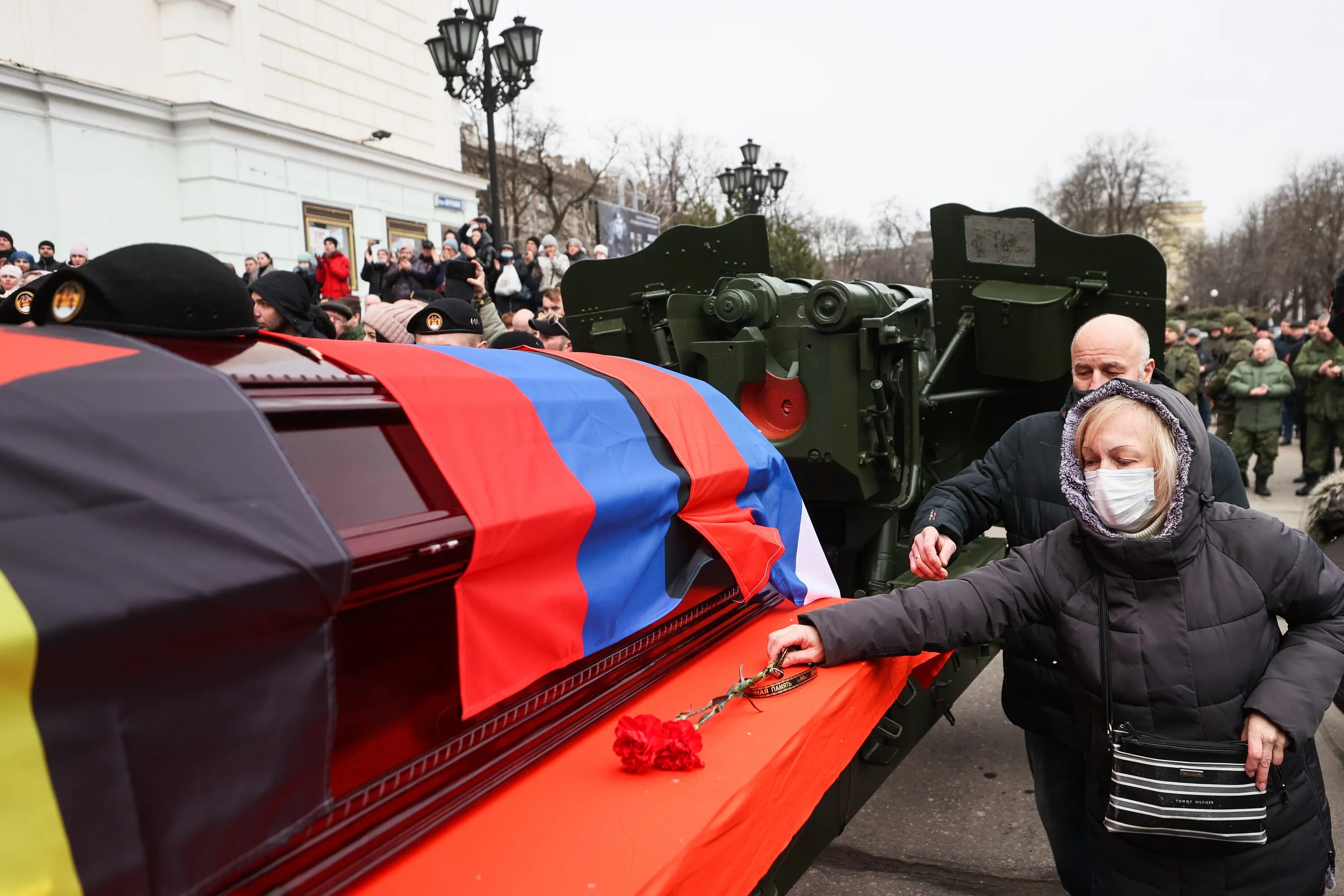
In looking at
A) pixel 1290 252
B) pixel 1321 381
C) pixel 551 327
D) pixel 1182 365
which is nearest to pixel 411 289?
pixel 551 327

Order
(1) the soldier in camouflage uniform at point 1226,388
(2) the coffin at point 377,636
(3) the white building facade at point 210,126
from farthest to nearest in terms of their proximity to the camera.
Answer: (3) the white building facade at point 210,126 → (1) the soldier in camouflage uniform at point 1226,388 → (2) the coffin at point 377,636

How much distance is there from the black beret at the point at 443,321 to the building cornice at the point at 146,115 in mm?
13459

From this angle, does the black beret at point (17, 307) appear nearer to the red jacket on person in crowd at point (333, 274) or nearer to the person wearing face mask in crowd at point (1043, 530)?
the person wearing face mask in crowd at point (1043, 530)

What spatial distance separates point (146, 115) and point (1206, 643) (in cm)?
1755

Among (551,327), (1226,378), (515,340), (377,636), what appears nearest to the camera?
(377,636)

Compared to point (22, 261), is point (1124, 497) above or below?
below

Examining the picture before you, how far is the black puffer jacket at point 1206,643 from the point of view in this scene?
1964mm

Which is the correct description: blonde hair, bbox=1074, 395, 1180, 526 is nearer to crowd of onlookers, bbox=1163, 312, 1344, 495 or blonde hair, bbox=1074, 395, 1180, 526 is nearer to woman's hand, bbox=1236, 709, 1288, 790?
woman's hand, bbox=1236, 709, 1288, 790

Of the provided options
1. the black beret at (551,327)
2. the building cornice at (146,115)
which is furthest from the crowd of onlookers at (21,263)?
the black beret at (551,327)

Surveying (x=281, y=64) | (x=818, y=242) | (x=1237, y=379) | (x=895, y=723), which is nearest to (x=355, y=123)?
(x=281, y=64)

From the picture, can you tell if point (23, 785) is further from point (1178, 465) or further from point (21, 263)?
point (21, 263)

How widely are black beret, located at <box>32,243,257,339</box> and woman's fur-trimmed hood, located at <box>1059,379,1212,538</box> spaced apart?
1696mm

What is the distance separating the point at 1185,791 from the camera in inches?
76.5

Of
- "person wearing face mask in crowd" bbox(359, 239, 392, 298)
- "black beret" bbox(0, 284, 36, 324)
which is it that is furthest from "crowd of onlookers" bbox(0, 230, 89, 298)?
"black beret" bbox(0, 284, 36, 324)
